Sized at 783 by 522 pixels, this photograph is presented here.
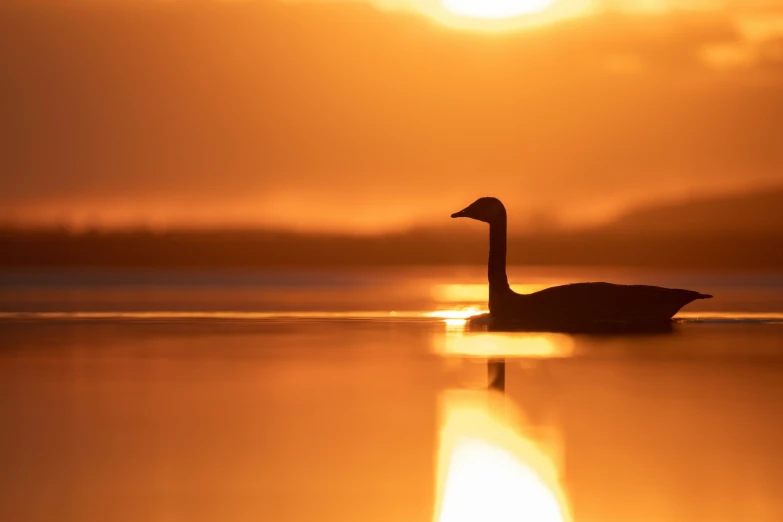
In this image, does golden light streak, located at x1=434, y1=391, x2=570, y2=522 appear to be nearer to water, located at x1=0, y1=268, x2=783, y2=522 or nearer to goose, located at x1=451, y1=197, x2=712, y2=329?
water, located at x1=0, y1=268, x2=783, y2=522

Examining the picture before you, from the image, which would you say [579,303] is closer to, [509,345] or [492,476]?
[509,345]

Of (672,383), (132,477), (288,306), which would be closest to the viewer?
(132,477)

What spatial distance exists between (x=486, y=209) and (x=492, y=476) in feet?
43.5

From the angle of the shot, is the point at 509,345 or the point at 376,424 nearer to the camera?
the point at 376,424

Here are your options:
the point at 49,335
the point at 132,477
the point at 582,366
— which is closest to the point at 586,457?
the point at 132,477

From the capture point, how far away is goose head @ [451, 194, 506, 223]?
21156 millimetres

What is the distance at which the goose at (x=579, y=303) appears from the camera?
19250 millimetres

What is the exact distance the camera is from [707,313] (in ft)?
80.0

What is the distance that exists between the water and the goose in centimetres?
89

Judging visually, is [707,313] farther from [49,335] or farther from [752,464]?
[752,464]

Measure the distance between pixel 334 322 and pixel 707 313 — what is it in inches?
269

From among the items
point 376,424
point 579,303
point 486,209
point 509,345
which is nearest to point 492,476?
point 376,424

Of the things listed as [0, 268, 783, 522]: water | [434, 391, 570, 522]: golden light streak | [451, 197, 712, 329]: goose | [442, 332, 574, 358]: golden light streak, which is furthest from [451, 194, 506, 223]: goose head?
[434, 391, 570, 522]: golden light streak

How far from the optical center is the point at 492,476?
812 centimetres
